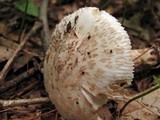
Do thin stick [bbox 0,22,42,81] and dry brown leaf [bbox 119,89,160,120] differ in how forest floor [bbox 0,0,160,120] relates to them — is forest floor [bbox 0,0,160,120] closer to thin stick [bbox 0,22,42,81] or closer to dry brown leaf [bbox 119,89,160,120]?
thin stick [bbox 0,22,42,81]

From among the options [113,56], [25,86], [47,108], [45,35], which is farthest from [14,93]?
[113,56]

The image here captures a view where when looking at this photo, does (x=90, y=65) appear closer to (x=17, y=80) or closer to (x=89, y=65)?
(x=89, y=65)

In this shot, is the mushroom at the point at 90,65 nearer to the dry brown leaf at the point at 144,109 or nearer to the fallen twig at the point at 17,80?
the dry brown leaf at the point at 144,109

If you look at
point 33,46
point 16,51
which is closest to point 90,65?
point 16,51

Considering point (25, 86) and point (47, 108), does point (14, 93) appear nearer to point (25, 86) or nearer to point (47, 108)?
point (25, 86)

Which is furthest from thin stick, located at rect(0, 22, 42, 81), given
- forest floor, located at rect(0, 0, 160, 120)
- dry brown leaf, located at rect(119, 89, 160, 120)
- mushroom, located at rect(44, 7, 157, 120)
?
dry brown leaf, located at rect(119, 89, 160, 120)
